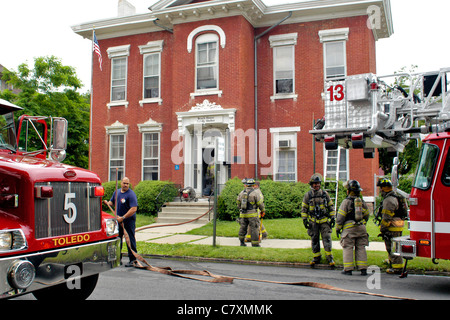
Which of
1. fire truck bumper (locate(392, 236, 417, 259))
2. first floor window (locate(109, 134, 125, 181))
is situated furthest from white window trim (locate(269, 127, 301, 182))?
fire truck bumper (locate(392, 236, 417, 259))

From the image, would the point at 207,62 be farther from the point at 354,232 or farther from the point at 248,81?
the point at 354,232

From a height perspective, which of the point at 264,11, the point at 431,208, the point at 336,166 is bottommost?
the point at 431,208

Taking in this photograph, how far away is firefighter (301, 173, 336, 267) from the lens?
897cm

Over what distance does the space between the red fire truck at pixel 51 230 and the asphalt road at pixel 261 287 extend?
3.05 feet

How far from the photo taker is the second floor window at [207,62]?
18500 millimetres

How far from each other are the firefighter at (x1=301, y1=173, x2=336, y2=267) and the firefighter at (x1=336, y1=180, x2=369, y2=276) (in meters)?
0.66

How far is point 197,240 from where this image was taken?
1223cm

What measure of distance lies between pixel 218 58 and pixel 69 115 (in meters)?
13.2

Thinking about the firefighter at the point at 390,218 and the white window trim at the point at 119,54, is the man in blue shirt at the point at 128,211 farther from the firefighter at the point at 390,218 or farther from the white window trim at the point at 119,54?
the white window trim at the point at 119,54

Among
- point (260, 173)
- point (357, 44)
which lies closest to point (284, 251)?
point (260, 173)

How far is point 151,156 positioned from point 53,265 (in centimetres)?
1568

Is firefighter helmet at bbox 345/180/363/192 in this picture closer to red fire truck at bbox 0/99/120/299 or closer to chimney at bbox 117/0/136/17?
red fire truck at bbox 0/99/120/299

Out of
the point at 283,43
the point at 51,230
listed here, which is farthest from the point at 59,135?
the point at 283,43
